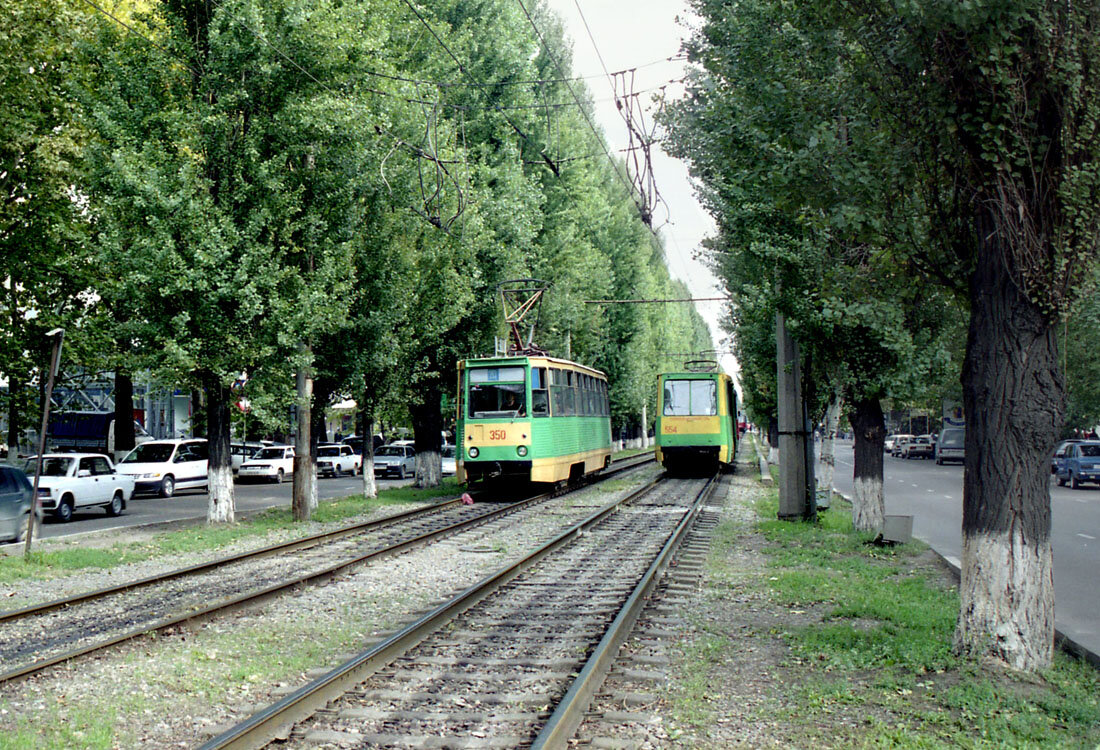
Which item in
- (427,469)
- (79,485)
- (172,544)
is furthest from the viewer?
(427,469)

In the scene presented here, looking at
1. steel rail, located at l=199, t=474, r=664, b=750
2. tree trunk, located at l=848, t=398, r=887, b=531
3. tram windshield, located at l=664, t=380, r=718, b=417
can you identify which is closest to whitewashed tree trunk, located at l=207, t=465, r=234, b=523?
steel rail, located at l=199, t=474, r=664, b=750

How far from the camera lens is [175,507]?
27.7 m

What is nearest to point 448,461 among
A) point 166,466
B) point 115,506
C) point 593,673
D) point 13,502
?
point 166,466

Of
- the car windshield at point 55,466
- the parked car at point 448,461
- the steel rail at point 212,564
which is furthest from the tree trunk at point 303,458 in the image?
the parked car at point 448,461

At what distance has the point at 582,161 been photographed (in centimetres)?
3862

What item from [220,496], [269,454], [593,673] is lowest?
[593,673]

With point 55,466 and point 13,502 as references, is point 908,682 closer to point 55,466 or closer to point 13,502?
point 13,502

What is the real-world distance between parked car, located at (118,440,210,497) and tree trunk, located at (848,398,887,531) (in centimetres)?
2201

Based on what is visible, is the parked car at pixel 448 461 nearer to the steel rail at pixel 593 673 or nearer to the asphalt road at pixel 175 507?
the asphalt road at pixel 175 507

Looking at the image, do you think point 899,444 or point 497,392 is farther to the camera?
point 899,444

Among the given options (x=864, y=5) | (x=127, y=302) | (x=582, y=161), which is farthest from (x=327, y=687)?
(x=582, y=161)

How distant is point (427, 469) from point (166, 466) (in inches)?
342

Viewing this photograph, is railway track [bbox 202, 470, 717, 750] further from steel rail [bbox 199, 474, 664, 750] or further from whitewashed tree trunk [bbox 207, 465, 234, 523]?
whitewashed tree trunk [bbox 207, 465, 234, 523]

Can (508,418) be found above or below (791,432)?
above
